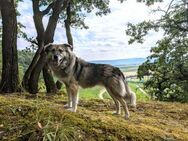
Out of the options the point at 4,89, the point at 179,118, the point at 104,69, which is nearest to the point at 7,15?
the point at 4,89

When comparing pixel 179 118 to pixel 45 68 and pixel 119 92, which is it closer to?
pixel 119 92

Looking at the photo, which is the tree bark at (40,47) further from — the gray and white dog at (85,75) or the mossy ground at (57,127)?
the mossy ground at (57,127)

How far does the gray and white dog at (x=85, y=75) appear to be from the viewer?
7.75 metres

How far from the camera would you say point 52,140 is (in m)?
4.77

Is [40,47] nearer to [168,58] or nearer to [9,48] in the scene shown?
[9,48]

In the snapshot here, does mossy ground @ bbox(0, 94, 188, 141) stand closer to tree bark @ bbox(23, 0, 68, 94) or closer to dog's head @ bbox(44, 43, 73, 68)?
dog's head @ bbox(44, 43, 73, 68)

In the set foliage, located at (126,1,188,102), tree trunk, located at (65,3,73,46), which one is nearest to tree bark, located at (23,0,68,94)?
tree trunk, located at (65,3,73,46)

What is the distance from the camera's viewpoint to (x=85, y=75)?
791cm

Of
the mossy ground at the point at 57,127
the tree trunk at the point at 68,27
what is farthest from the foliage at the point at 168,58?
the mossy ground at the point at 57,127

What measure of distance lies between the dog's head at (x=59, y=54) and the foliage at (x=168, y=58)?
1597 centimetres

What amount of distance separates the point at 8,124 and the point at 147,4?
1305 centimetres

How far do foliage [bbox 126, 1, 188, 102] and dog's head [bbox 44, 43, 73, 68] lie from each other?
629 inches

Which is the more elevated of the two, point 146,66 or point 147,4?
point 147,4

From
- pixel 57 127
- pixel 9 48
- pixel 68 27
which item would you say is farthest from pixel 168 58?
pixel 57 127
